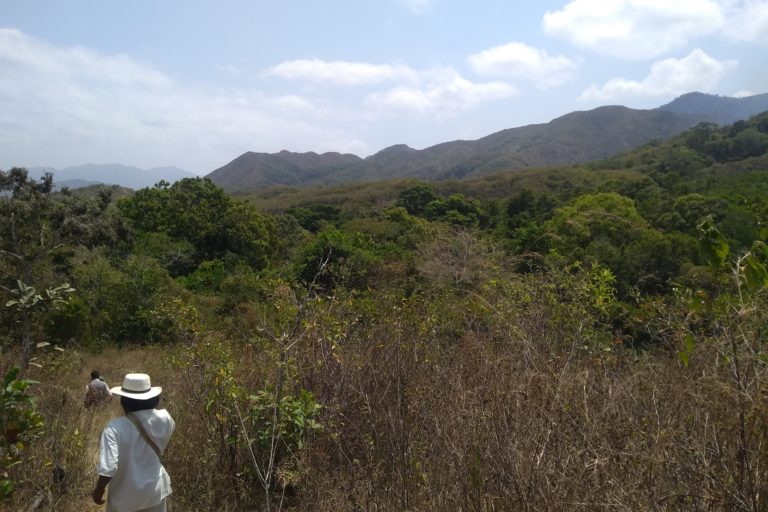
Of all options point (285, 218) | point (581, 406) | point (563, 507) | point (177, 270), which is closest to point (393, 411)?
point (581, 406)

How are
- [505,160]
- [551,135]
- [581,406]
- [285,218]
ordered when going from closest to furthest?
1. [581,406]
2. [285,218]
3. [505,160]
4. [551,135]

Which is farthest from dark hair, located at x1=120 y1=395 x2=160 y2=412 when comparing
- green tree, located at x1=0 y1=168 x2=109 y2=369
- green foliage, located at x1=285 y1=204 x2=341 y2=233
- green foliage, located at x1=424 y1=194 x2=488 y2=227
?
green foliage, located at x1=285 y1=204 x2=341 y2=233

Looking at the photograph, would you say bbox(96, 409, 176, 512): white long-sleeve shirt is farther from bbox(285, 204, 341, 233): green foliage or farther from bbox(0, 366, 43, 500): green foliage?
bbox(285, 204, 341, 233): green foliage

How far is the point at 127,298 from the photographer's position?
54.3ft

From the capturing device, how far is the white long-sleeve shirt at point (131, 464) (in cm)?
268

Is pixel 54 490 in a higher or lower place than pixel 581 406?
lower

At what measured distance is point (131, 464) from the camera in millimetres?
2707

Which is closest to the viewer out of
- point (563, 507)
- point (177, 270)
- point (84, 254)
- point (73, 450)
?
point (563, 507)

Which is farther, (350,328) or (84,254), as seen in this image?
(84,254)

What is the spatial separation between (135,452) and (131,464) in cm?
6

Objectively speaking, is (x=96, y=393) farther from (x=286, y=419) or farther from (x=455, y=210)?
(x=455, y=210)

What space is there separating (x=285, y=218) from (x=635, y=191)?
26.6 metres

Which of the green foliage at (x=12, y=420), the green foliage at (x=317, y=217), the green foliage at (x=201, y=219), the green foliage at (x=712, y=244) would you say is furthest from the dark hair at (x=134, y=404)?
the green foliage at (x=317, y=217)

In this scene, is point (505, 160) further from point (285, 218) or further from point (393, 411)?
point (393, 411)
